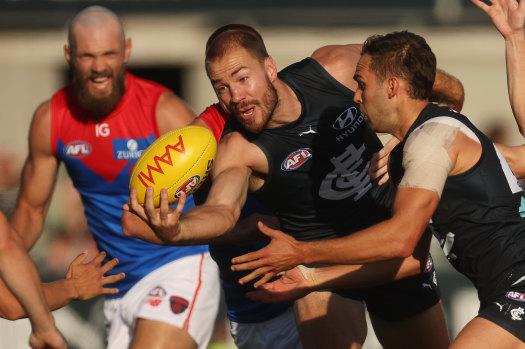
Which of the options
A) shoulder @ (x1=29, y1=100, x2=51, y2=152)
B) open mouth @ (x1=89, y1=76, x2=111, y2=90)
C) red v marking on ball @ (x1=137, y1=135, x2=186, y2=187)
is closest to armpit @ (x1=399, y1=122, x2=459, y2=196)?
red v marking on ball @ (x1=137, y1=135, x2=186, y2=187)

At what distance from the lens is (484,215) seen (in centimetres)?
519

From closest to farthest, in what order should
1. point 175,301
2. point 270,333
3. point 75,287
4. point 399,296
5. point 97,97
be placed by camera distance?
1. point 75,287
2. point 399,296
3. point 175,301
4. point 97,97
5. point 270,333

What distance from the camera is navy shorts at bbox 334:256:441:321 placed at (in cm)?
673

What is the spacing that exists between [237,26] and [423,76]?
1.39 meters

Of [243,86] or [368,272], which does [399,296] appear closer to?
[368,272]

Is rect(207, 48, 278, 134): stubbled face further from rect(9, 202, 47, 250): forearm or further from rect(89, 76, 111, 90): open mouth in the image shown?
rect(9, 202, 47, 250): forearm

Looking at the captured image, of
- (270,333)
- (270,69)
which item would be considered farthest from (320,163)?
(270,333)

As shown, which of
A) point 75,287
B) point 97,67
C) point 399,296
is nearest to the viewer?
point 75,287

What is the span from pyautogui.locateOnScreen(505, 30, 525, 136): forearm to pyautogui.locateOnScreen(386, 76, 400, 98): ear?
114 cm

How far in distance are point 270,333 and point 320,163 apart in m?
2.01

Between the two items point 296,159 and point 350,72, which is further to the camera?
point 350,72

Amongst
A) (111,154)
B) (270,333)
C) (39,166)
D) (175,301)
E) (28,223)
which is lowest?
(270,333)

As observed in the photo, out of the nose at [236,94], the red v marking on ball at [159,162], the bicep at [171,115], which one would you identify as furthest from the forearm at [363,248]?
the bicep at [171,115]

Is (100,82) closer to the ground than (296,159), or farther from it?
farther from it
